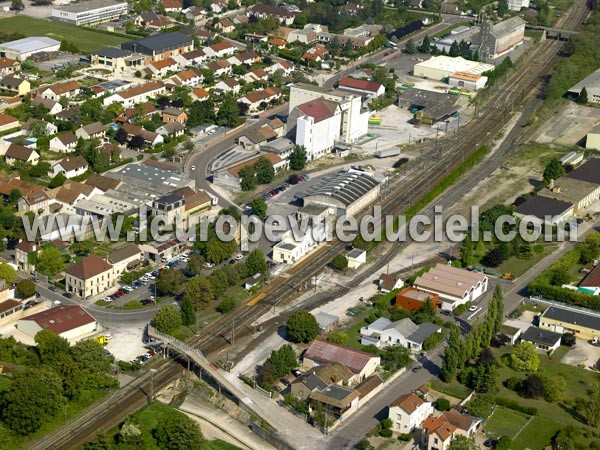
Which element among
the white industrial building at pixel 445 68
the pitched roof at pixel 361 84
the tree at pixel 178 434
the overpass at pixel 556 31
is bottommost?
the overpass at pixel 556 31

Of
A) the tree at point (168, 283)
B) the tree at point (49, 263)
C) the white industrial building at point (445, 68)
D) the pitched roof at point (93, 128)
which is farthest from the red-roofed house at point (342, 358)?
the white industrial building at point (445, 68)

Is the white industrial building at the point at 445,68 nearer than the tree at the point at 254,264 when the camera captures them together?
No

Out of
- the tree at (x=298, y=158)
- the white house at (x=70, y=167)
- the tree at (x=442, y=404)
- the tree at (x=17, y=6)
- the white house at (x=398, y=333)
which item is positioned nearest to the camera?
the tree at (x=442, y=404)

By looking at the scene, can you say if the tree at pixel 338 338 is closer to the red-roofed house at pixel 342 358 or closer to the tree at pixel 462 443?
the red-roofed house at pixel 342 358

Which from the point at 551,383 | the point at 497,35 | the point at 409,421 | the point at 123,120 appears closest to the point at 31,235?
the point at 123,120

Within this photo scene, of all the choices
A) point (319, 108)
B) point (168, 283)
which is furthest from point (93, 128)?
point (168, 283)

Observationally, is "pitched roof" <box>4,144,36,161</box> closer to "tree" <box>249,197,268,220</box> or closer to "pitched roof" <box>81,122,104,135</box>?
"pitched roof" <box>81,122,104,135</box>

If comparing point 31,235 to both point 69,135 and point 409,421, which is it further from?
point 409,421
